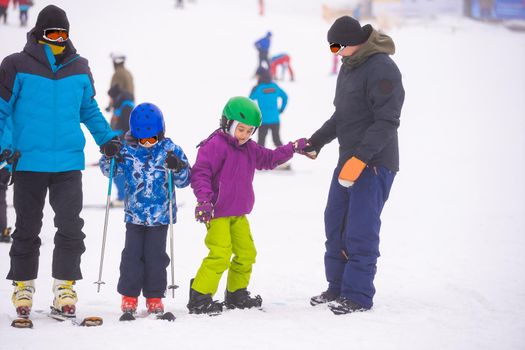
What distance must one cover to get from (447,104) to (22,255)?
1742cm

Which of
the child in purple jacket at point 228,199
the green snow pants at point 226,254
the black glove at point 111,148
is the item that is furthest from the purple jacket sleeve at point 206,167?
the black glove at point 111,148

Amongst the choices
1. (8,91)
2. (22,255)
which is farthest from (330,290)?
(8,91)

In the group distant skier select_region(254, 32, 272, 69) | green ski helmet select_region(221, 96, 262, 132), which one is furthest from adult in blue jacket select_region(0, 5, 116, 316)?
distant skier select_region(254, 32, 272, 69)

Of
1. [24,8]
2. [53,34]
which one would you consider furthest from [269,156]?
[24,8]

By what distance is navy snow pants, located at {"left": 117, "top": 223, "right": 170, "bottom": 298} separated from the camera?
4527mm

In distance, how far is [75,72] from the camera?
4.43 m

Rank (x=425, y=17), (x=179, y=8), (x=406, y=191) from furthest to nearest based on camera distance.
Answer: (x=425, y=17) < (x=179, y=8) < (x=406, y=191)

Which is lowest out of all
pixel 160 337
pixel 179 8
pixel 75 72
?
pixel 160 337

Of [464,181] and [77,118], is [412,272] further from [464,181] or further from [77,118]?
[464,181]

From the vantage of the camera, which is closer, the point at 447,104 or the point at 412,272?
the point at 412,272

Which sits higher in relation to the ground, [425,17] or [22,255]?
[425,17]

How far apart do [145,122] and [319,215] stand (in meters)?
4.58

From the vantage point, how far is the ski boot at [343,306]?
4609 millimetres

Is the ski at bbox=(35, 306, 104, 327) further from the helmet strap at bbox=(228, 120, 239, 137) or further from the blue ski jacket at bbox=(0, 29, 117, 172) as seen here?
the helmet strap at bbox=(228, 120, 239, 137)
